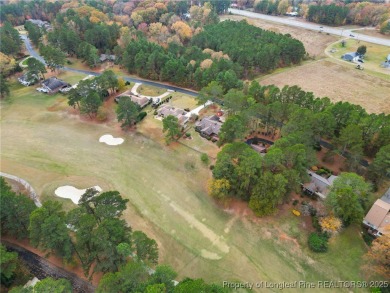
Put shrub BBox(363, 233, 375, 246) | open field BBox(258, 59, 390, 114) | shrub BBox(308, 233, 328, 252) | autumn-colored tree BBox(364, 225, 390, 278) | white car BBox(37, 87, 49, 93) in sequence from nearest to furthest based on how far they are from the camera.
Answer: autumn-colored tree BBox(364, 225, 390, 278), shrub BBox(308, 233, 328, 252), shrub BBox(363, 233, 375, 246), open field BBox(258, 59, 390, 114), white car BBox(37, 87, 49, 93)

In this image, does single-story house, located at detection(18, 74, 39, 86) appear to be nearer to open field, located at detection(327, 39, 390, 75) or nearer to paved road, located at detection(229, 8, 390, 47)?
open field, located at detection(327, 39, 390, 75)

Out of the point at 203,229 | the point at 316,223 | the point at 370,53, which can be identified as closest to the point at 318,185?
the point at 316,223

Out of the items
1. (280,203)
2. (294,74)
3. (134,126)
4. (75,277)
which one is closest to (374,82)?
(294,74)

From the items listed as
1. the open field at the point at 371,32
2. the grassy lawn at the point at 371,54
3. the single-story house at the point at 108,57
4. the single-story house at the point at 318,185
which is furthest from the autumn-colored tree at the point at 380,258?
the open field at the point at 371,32

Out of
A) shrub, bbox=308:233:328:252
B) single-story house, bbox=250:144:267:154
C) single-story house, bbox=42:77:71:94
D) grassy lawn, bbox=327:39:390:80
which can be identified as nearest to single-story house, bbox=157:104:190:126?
single-story house, bbox=250:144:267:154

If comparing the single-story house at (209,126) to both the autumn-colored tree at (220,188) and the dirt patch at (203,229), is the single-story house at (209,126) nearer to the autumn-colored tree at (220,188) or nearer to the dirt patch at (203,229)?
the autumn-colored tree at (220,188)
